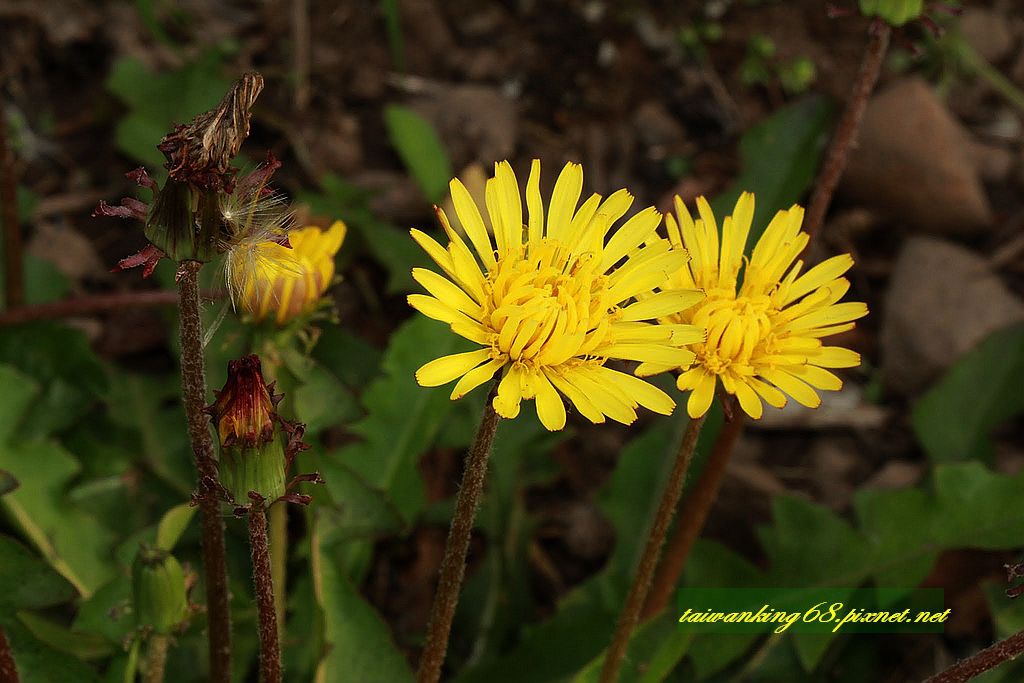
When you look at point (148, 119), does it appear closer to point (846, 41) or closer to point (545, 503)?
point (545, 503)

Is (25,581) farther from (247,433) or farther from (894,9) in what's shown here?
(894,9)

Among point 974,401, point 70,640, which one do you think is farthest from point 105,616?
point 974,401

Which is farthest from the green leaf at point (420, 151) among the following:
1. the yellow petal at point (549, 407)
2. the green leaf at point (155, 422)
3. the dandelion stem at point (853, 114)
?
the yellow petal at point (549, 407)

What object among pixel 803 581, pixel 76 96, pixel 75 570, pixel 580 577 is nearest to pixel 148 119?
pixel 76 96

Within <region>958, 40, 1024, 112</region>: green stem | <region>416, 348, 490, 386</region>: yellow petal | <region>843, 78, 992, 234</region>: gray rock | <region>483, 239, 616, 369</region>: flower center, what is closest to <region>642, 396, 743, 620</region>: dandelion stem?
<region>483, 239, 616, 369</region>: flower center

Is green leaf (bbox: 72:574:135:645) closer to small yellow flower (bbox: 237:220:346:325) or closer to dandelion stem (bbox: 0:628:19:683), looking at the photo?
dandelion stem (bbox: 0:628:19:683)
